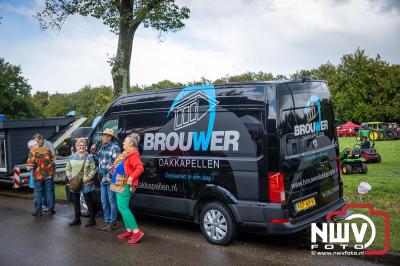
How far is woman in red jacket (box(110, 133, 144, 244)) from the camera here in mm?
7262

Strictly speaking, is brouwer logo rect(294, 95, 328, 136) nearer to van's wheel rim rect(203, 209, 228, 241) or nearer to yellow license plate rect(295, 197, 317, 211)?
yellow license plate rect(295, 197, 317, 211)

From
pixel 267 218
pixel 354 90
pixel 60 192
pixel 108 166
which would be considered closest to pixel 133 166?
pixel 108 166

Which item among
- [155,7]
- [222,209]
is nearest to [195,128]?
[222,209]

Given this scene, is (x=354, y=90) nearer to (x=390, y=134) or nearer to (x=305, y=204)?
(x=390, y=134)

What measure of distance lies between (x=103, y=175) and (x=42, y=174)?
2560mm

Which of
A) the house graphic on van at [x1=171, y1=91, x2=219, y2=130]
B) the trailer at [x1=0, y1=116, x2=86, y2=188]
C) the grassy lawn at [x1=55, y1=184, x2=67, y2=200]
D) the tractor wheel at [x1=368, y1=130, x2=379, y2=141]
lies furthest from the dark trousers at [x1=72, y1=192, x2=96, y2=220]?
the tractor wheel at [x1=368, y1=130, x2=379, y2=141]

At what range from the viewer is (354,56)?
60.9 meters

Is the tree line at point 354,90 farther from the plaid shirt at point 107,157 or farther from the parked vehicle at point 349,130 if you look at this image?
the plaid shirt at point 107,157

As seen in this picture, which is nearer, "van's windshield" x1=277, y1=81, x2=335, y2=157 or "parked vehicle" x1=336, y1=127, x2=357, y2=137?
"van's windshield" x1=277, y1=81, x2=335, y2=157

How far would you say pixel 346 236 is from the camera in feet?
22.3

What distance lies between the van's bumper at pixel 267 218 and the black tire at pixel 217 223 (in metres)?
0.17

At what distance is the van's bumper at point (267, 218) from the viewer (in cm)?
632

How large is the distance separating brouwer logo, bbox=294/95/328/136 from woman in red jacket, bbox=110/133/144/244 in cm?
260

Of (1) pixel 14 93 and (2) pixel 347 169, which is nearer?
(2) pixel 347 169
